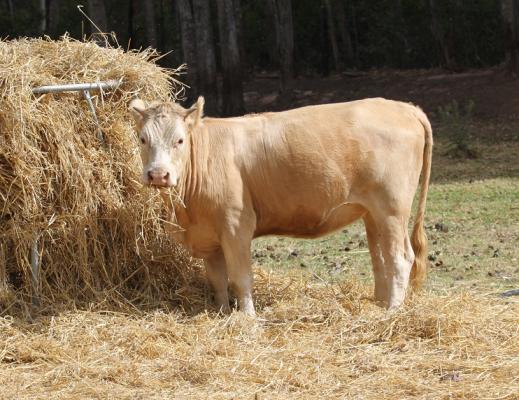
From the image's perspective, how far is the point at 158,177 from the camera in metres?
7.30

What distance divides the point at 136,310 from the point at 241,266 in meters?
A: 0.88

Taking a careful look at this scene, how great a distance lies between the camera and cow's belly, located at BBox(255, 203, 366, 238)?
8109 mm

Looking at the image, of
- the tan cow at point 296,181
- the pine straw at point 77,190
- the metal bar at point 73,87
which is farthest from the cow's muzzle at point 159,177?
the metal bar at point 73,87

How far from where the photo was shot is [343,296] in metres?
8.46

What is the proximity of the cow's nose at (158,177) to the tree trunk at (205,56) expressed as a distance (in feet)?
52.5

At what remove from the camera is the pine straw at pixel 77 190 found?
812 cm

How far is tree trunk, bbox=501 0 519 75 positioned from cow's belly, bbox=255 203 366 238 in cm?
1661

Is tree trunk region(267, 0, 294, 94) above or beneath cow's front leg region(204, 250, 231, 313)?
above

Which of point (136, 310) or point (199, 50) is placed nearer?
point (136, 310)

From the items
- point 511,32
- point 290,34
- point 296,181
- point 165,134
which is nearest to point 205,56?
point 290,34

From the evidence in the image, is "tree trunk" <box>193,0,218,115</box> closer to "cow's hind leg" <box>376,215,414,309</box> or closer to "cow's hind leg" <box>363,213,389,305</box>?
"cow's hind leg" <box>363,213,389,305</box>

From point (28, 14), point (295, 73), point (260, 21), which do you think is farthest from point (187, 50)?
point (260, 21)

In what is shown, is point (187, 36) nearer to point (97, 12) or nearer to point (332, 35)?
point (97, 12)

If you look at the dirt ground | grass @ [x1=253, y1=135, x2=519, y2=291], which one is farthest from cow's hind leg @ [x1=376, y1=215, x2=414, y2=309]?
the dirt ground
